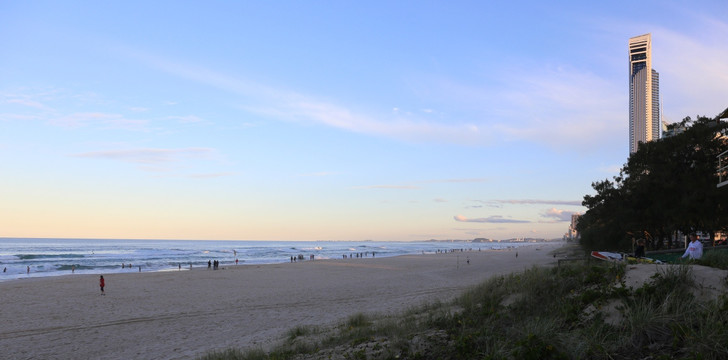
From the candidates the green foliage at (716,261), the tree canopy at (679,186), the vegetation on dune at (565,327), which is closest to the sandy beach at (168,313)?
the vegetation on dune at (565,327)

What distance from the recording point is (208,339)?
47.3ft

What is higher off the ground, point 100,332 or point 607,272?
point 607,272

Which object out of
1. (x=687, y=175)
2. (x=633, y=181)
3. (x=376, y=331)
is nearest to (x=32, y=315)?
(x=376, y=331)

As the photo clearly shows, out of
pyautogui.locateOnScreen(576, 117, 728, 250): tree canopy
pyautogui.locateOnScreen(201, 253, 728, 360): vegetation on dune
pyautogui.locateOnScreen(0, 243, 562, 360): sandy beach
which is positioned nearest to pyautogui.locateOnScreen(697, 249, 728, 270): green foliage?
pyautogui.locateOnScreen(201, 253, 728, 360): vegetation on dune

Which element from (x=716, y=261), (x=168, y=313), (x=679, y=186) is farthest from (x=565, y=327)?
(x=679, y=186)

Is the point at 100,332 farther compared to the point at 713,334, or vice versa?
the point at 100,332

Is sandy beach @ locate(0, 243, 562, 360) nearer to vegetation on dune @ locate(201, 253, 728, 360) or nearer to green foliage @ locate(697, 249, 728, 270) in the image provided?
vegetation on dune @ locate(201, 253, 728, 360)

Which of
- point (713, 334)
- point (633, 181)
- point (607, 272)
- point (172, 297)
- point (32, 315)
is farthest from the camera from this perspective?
point (633, 181)

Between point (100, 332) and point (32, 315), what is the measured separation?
22.5ft

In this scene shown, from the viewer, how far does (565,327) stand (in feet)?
23.2

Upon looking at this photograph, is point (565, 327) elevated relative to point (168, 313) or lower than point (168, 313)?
elevated

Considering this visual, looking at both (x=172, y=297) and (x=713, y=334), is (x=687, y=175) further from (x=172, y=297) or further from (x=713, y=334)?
(x=172, y=297)

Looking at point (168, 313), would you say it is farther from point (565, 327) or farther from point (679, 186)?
point (679, 186)

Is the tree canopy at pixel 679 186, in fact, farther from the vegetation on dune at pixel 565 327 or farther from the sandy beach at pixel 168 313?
the vegetation on dune at pixel 565 327
